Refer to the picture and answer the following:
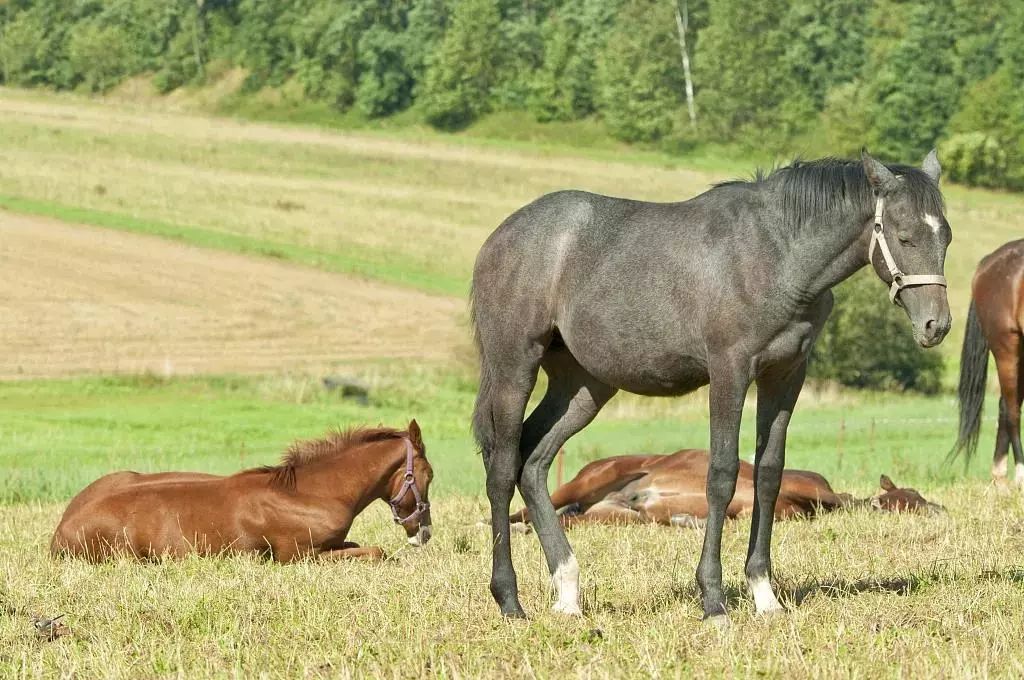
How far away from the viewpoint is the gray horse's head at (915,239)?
740 centimetres

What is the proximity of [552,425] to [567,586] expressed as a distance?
3.19ft

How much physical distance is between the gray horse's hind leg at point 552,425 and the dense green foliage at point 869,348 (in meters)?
23.9

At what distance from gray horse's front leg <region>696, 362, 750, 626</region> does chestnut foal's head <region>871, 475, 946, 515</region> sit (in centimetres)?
489

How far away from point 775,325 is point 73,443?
1660 centimetres

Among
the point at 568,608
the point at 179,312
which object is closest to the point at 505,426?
the point at 568,608

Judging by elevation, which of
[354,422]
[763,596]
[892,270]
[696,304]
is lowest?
[354,422]

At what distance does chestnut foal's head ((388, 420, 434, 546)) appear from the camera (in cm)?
1098

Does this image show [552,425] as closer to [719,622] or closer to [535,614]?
[535,614]

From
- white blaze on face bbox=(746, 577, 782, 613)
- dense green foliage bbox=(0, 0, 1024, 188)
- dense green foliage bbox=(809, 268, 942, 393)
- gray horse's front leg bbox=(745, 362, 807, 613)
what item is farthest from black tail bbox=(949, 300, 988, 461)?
dense green foliage bbox=(0, 0, 1024, 188)

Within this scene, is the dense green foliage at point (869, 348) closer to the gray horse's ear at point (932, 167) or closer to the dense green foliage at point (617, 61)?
Result: the gray horse's ear at point (932, 167)

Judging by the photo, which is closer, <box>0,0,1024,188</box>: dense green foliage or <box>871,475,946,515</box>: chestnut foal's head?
<box>871,475,946,515</box>: chestnut foal's head

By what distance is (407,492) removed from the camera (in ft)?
36.0

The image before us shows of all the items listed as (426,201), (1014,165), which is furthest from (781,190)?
(1014,165)

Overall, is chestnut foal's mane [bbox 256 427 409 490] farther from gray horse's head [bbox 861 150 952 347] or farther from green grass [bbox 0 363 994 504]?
gray horse's head [bbox 861 150 952 347]
